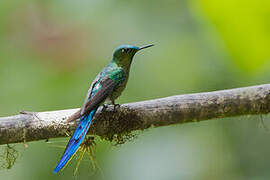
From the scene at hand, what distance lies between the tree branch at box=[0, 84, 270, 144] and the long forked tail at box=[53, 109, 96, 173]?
0.41ft

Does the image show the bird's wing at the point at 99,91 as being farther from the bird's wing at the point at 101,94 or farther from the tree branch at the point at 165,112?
the tree branch at the point at 165,112

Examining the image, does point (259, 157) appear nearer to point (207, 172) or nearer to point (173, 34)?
point (207, 172)

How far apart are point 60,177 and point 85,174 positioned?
30 centimetres

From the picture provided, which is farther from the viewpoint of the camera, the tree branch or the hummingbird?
the tree branch

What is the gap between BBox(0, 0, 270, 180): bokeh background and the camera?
4.66m

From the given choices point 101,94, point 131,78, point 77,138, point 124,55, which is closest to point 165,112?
point 101,94

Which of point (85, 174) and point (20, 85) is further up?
point (20, 85)

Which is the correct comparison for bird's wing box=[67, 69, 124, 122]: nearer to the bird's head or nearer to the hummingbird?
the hummingbird

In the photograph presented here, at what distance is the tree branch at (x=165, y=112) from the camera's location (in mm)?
3301

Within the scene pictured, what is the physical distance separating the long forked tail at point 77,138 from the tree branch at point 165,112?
0.41ft

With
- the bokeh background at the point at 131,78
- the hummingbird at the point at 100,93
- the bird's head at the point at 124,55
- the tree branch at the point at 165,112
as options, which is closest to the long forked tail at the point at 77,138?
the hummingbird at the point at 100,93

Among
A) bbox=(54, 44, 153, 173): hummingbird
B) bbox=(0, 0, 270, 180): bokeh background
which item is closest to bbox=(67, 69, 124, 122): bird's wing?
bbox=(54, 44, 153, 173): hummingbird

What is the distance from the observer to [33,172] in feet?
15.2

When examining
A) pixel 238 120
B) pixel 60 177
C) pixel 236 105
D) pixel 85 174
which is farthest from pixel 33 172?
pixel 238 120
